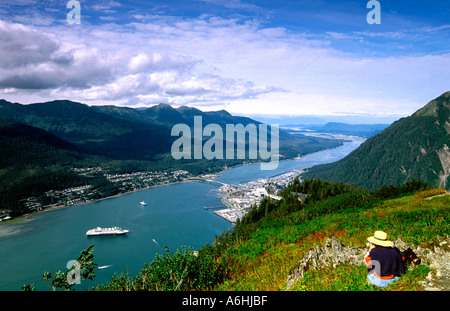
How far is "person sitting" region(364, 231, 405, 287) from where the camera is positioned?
5105 millimetres

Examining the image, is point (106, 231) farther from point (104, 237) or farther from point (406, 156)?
point (406, 156)

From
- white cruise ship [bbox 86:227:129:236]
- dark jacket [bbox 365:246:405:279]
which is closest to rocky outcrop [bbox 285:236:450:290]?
dark jacket [bbox 365:246:405:279]

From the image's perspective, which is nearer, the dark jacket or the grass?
the dark jacket

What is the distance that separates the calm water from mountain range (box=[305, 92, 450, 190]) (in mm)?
62004

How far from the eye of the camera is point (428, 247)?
6.95 meters

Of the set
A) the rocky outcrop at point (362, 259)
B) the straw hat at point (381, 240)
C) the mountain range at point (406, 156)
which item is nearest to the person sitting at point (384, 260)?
the straw hat at point (381, 240)

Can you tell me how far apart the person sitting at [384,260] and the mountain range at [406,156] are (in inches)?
3897

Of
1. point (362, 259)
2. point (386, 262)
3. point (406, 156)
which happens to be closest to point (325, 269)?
point (362, 259)

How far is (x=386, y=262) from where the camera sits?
516 centimetres

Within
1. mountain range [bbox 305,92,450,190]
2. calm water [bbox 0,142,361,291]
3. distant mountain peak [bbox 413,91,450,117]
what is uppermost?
distant mountain peak [bbox 413,91,450,117]

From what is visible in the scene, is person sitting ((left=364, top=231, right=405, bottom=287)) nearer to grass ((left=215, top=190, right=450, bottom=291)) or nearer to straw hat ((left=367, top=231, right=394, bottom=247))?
straw hat ((left=367, top=231, right=394, bottom=247))

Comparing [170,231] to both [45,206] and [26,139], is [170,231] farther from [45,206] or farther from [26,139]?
[26,139]

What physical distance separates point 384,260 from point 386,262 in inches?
2.4
